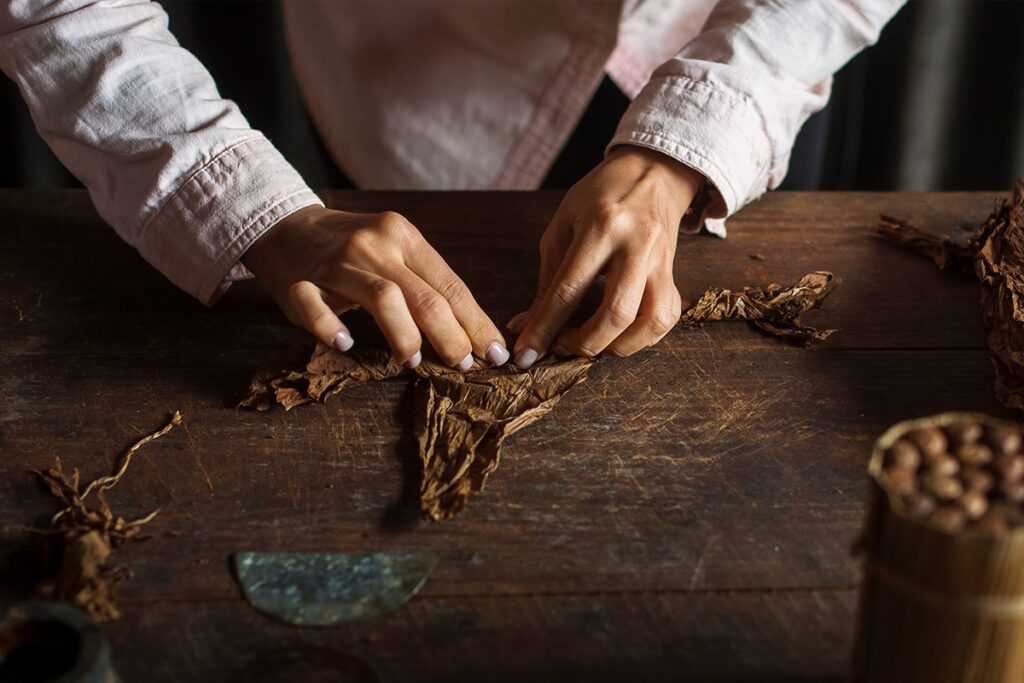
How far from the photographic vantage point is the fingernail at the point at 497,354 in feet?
3.24

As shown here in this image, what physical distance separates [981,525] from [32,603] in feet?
1.65

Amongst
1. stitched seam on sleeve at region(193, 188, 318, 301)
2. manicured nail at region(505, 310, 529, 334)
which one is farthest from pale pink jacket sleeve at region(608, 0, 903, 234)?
stitched seam on sleeve at region(193, 188, 318, 301)

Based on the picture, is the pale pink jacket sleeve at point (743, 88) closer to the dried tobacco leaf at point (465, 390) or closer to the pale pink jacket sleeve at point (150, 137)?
the dried tobacco leaf at point (465, 390)

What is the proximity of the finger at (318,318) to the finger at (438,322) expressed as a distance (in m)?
0.07

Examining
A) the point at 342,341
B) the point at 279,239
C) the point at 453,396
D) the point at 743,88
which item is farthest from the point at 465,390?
the point at 743,88

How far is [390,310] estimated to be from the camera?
949mm

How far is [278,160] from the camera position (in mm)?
1074

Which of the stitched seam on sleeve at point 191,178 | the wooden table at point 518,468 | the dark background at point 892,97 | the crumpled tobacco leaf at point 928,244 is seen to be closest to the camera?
the wooden table at point 518,468

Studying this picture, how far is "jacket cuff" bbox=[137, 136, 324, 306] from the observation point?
3.42 feet

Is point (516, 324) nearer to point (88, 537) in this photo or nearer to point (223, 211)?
point (223, 211)

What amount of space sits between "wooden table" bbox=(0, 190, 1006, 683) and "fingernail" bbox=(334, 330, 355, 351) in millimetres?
44

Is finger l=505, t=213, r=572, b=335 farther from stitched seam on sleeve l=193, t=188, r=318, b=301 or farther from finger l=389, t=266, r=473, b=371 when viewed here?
stitched seam on sleeve l=193, t=188, r=318, b=301

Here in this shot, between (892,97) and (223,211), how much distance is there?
159cm

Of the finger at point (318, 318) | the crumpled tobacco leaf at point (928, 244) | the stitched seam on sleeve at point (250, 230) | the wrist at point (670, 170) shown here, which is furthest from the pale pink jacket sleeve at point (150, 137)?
the crumpled tobacco leaf at point (928, 244)
